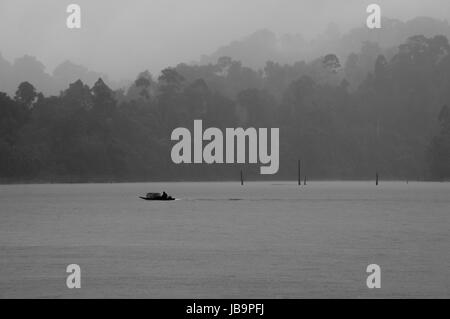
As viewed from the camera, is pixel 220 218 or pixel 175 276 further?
pixel 220 218

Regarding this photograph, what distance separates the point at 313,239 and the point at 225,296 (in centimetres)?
2505

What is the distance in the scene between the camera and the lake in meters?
34.3

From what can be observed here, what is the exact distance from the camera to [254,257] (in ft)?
148

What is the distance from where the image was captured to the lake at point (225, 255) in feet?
113

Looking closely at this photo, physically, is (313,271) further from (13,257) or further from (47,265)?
(13,257)

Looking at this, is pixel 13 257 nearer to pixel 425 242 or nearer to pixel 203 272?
pixel 203 272

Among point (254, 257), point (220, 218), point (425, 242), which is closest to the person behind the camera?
point (254, 257)

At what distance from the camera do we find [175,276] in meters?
37.7

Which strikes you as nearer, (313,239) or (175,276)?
(175,276)

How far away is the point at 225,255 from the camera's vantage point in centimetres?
4647

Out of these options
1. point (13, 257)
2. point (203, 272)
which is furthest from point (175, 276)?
point (13, 257)
